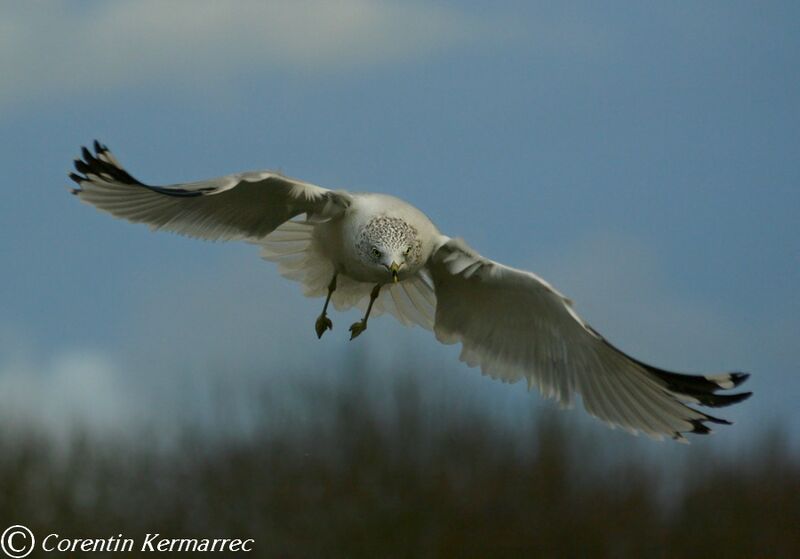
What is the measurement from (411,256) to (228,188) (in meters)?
0.79

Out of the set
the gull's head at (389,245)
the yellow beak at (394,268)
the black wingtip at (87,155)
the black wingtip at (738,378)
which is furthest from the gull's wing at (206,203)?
the black wingtip at (738,378)

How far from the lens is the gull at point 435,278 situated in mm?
5969

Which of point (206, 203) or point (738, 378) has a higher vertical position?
point (206, 203)

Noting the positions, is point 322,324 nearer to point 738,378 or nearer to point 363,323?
point 363,323

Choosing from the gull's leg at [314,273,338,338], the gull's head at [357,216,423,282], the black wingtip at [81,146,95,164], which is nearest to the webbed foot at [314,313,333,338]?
the gull's leg at [314,273,338,338]

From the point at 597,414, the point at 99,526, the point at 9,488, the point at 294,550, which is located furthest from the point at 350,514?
the point at 597,414

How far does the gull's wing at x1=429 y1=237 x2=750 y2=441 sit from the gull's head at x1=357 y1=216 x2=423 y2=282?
0.83 feet

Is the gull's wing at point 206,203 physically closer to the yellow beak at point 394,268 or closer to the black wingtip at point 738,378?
the yellow beak at point 394,268

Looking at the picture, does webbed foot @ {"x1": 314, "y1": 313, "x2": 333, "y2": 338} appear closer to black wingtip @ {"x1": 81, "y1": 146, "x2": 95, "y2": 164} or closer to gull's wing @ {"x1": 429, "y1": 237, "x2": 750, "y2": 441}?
gull's wing @ {"x1": 429, "y1": 237, "x2": 750, "y2": 441}

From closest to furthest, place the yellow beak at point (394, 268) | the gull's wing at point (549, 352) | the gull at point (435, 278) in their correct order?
the yellow beak at point (394, 268)
the gull at point (435, 278)
the gull's wing at point (549, 352)

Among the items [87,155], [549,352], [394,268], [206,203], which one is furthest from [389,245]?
[87,155]

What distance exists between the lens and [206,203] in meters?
6.14

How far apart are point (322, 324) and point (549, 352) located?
101 centimetres

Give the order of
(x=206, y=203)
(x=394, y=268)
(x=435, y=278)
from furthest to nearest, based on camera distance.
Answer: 1. (x=435, y=278)
2. (x=206, y=203)
3. (x=394, y=268)
